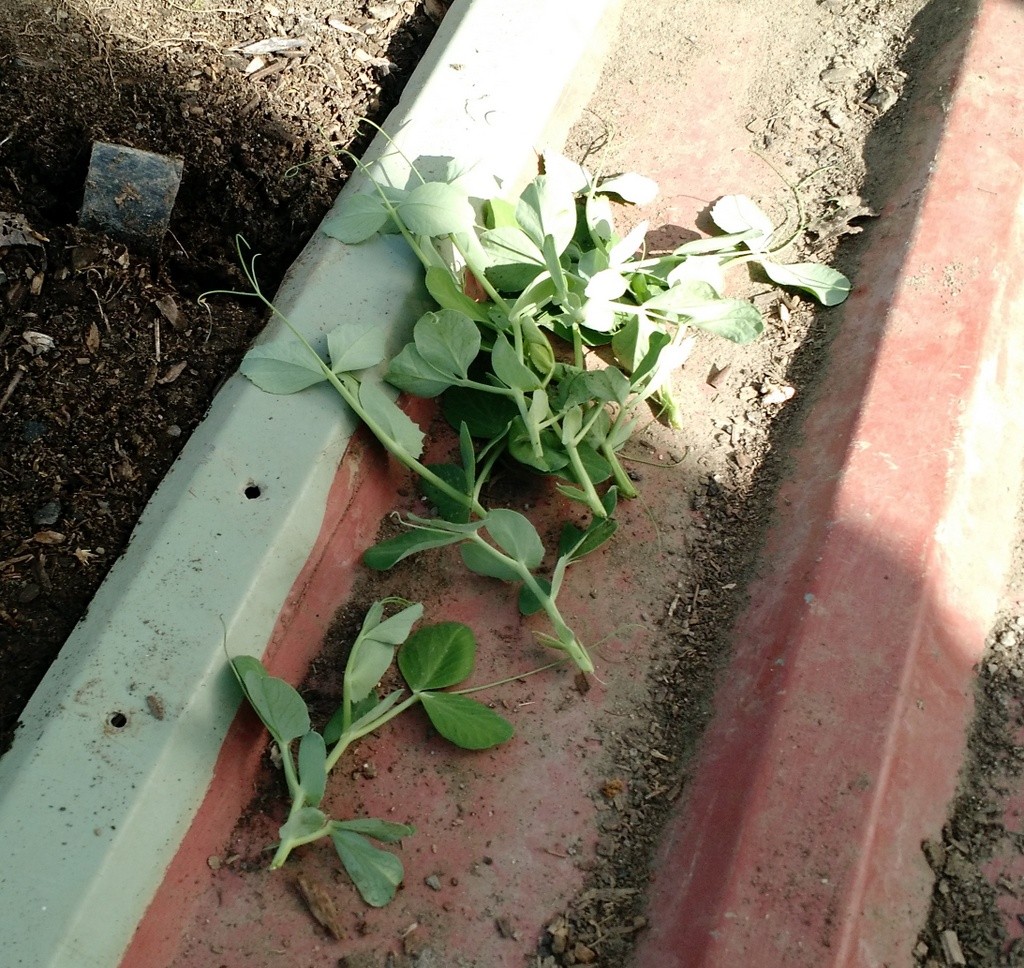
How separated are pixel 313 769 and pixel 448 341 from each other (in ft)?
1.80

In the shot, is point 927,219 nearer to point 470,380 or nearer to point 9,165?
point 470,380

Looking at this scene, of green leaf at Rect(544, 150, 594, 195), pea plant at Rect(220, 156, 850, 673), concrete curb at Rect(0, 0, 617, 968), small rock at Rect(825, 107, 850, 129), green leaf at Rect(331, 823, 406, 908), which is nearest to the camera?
concrete curb at Rect(0, 0, 617, 968)

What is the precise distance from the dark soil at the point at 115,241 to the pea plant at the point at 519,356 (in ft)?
0.39

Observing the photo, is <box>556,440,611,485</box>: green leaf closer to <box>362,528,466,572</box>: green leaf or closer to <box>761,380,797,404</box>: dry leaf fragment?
<box>362,528,466,572</box>: green leaf

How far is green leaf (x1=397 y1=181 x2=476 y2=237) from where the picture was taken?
4.81ft

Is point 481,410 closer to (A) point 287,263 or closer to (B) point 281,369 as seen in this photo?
(B) point 281,369

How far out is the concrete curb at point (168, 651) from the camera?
1036 millimetres

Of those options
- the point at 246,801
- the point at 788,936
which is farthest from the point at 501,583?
the point at 788,936

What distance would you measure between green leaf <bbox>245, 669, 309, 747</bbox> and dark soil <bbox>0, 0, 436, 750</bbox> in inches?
9.6

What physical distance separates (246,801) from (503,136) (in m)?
1.02

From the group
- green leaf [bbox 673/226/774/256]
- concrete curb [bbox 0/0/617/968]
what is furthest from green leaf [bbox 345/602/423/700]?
green leaf [bbox 673/226/774/256]

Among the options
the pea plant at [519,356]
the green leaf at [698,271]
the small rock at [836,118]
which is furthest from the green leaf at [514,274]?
the small rock at [836,118]

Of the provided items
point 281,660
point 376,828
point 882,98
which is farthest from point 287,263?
point 882,98

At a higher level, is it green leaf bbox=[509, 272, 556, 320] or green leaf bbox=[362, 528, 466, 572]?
green leaf bbox=[509, 272, 556, 320]
